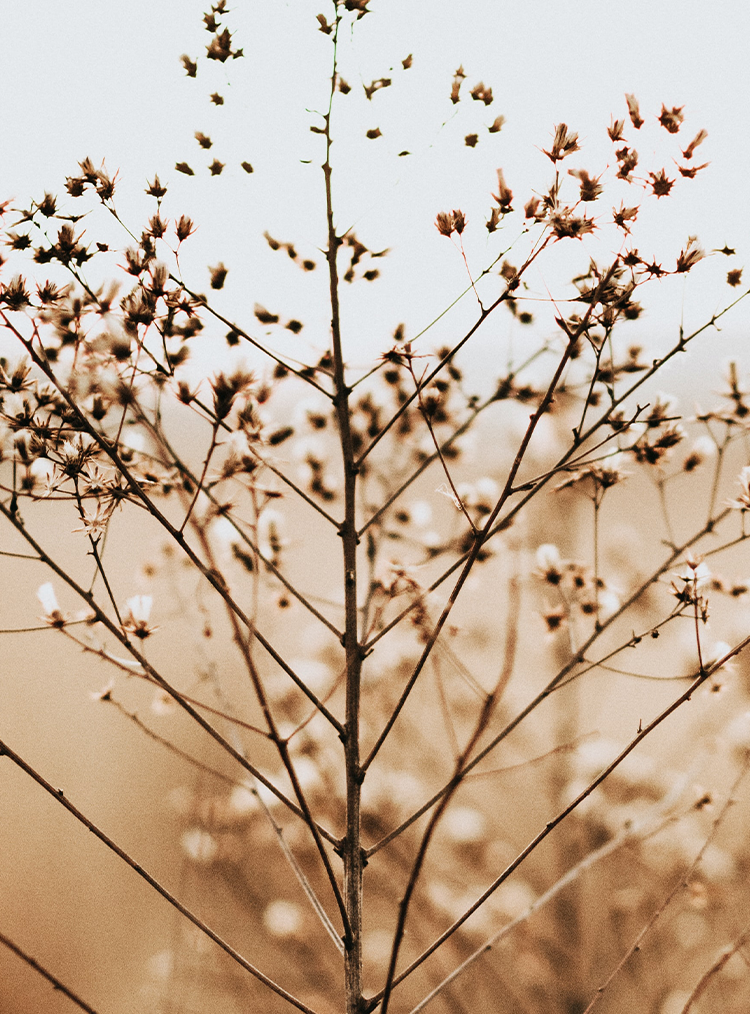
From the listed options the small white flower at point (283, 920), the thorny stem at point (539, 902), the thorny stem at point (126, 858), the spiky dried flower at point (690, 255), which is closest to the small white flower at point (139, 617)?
the thorny stem at point (126, 858)

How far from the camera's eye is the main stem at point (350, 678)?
22.4 inches

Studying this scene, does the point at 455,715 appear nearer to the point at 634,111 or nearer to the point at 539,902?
the point at 539,902

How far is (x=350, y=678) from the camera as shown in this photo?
0.58m

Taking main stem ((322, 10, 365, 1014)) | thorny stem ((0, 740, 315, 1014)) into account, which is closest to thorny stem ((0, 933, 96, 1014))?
thorny stem ((0, 740, 315, 1014))

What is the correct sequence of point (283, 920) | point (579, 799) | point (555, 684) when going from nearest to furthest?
point (579, 799), point (555, 684), point (283, 920)

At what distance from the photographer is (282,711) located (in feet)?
4.20

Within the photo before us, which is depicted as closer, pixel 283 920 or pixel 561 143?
pixel 561 143

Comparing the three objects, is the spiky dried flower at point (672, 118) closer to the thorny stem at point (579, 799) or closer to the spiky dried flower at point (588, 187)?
the spiky dried flower at point (588, 187)

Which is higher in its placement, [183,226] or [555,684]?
[183,226]

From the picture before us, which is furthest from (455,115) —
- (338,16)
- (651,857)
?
(651,857)

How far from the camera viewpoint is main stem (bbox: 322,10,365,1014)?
1.86 ft

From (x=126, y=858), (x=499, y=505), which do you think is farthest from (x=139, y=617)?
(x=499, y=505)

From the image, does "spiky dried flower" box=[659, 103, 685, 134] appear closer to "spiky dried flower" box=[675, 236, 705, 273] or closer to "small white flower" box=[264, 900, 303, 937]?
"spiky dried flower" box=[675, 236, 705, 273]

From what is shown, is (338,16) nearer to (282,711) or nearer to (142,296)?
(142,296)
